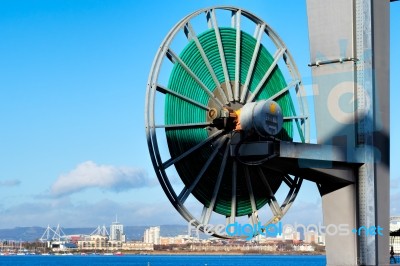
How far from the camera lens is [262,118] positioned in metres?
30.5

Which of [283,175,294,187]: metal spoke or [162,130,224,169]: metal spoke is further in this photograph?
[283,175,294,187]: metal spoke

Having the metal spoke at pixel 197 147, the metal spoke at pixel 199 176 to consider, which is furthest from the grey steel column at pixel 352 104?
the metal spoke at pixel 197 147

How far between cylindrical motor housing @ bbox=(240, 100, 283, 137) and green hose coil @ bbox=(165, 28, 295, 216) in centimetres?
228

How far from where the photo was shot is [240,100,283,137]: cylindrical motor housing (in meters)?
30.5

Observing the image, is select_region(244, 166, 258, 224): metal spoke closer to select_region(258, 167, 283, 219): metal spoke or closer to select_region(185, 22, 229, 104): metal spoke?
select_region(258, 167, 283, 219): metal spoke

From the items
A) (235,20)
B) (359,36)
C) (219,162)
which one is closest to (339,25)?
(359,36)

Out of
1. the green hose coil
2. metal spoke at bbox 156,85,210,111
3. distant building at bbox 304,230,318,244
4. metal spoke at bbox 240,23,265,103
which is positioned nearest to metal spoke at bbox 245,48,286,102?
the green hose coil

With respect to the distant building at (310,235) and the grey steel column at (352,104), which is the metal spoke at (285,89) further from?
the distant building at (310,235)

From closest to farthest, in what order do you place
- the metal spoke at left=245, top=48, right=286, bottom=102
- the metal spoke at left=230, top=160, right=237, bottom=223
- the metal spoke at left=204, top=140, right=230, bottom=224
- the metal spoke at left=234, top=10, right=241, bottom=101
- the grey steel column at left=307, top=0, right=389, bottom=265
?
the metal spoke at left=204, top=140, right=230, bottom=224
the grey steel column at left=307, top=0, right=389, bottom=265
the metal spoke at left=230, top=160, right=237, bottom=223
the metal spoke at left=234, top=10, right=241, bottom=101
the metal spoke at left=245, top=48, right=286, bottom=102

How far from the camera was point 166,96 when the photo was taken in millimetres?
31953

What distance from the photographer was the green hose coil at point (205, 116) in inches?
1273

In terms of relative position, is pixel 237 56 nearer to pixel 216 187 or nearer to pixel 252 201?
pixel 216 187

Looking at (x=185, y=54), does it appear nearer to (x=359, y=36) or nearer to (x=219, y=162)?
(x=219, y=162)

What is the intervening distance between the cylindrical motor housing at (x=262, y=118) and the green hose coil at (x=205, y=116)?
228 centimetres
